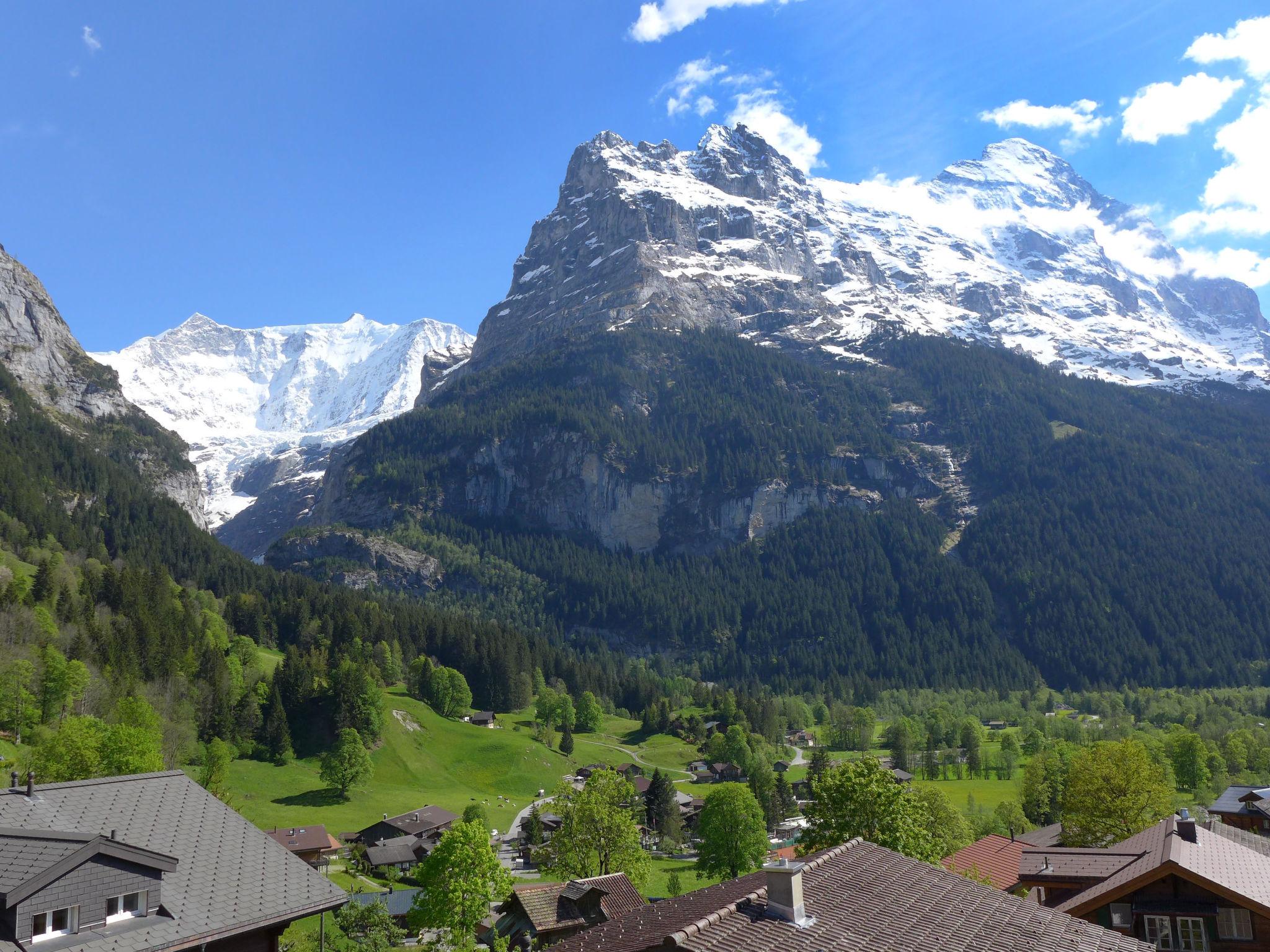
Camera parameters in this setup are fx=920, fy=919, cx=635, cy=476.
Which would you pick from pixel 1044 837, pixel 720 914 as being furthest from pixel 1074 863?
pixel 1044 837

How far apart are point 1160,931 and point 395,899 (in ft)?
172

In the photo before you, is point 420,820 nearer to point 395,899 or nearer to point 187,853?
point 395,899

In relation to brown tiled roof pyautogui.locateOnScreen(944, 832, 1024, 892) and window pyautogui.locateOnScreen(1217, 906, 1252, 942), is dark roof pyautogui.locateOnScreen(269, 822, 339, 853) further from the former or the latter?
window pyautogui.locateOnScreen(1217, 906, 1252, 942)

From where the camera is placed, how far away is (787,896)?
17.0 meters

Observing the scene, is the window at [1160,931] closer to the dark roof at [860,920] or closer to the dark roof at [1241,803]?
the dark roof at [860,920]

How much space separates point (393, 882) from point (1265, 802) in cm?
6397

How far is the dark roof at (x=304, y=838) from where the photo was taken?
2891 inches

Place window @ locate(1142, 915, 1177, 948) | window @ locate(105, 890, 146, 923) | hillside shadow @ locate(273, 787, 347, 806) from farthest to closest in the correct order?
hillside shadow @ locate(273, 787, 347, 806)
window @ locate(1142, 915, 1177, 948)
window @ locate(105, 890, 146, 923)

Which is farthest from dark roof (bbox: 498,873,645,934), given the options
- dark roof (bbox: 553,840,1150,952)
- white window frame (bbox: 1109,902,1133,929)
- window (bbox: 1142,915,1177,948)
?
dark roof (bbox: 553,840,1150,952)

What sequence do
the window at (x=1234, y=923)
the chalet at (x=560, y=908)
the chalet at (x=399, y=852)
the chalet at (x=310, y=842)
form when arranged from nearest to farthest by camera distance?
the window at (x=1234, y=923) < the chalet at (x=560, y=908) < the chalet at (x=310, y=842) < the chalet at (x=399, y=852)

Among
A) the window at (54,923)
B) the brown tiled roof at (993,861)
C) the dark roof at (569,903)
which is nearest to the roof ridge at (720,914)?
the window at (54,923)

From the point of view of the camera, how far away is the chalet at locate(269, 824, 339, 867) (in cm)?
7362

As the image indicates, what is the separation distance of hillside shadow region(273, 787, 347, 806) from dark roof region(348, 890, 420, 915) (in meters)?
26.9

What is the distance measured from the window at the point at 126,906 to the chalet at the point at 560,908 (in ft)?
110
